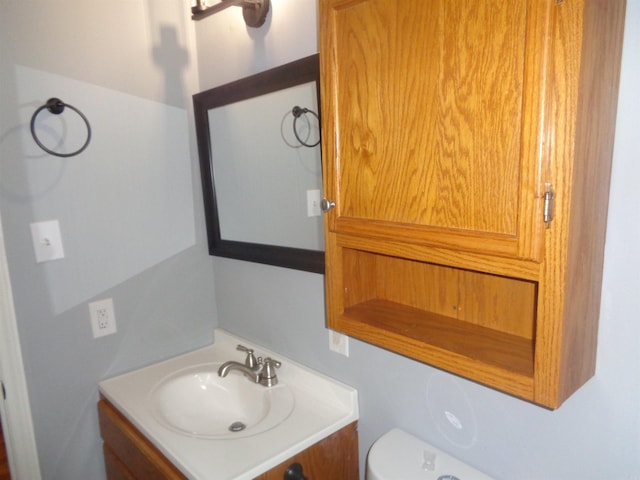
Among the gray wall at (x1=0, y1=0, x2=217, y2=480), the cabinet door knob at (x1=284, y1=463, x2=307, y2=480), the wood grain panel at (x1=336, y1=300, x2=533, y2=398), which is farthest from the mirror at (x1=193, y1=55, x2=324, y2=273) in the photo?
the cabinet door knob at (x1=284, y1=463, x2=307, y2=480)

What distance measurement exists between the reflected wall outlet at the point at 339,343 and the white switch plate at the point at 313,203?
359 mm

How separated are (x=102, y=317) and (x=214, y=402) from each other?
480 millimetres

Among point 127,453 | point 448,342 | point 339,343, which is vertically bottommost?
point 127,453

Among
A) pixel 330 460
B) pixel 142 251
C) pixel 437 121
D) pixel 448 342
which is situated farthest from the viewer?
pixel 142 251

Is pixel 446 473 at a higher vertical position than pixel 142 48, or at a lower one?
lower

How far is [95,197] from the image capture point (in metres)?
1.39

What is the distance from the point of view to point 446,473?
946 mm

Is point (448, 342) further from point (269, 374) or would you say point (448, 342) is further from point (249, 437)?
point (269, 374)

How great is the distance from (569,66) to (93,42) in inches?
54.1

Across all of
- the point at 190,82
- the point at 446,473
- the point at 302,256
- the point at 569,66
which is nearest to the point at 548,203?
the point at 569,66

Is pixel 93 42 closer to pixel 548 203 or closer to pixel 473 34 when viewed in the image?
pixel 473 34

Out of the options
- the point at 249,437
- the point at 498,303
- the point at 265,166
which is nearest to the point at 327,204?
the point at 498,303

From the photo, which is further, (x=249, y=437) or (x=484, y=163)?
(x=249, y=437)

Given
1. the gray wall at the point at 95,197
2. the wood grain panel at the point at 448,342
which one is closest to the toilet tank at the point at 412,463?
the wood grain panel at the point at 448,342
